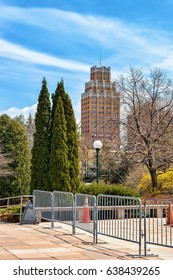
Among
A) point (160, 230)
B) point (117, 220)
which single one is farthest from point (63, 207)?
point (160, 230)

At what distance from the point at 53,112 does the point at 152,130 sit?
321 inches

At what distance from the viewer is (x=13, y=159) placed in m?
35.2

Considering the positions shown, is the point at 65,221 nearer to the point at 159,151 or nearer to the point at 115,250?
the point at 115,250

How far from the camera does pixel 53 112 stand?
23.0 meters

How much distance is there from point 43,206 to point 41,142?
21.5 feet

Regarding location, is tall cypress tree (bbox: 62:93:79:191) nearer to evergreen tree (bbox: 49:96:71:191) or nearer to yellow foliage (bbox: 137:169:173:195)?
evergreen tree (bbox: 49:96:71:191)

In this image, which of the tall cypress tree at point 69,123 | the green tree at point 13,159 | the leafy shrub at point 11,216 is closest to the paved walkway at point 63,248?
the leafy shrub at point 11,216

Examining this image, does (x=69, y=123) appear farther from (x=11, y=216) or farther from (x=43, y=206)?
(x=43, y=206)

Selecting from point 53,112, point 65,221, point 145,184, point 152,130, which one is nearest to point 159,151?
point 152,130

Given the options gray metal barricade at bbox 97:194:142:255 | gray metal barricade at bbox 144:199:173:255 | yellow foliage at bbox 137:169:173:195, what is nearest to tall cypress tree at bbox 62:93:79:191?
yellow foliage at bbox 137:169:173:195

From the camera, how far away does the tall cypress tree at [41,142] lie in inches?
886

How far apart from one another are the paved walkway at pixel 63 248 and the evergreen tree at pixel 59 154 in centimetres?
706

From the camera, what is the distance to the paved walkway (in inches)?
388

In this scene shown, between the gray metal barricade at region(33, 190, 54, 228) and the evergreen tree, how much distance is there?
3.75 m
